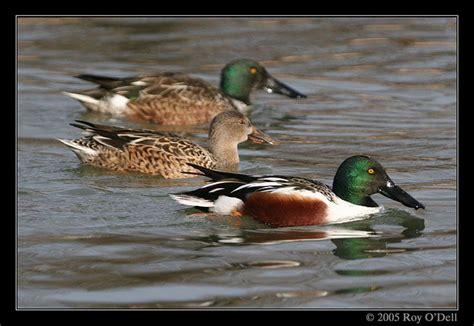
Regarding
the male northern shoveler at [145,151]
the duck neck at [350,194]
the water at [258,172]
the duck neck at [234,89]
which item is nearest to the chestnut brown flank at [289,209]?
the water at [258,172]

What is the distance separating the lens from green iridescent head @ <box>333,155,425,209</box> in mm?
9094

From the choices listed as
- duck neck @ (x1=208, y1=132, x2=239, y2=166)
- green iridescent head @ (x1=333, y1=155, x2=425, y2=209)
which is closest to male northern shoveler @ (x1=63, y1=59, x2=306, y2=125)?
duck neck @ (x1=208, y1=132, x2=239, y2=166)

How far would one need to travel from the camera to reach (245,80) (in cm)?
1438

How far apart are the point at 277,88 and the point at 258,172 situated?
3.58 meters

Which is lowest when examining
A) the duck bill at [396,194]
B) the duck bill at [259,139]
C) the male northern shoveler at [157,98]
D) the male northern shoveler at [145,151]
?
the duck bill at [396,194]

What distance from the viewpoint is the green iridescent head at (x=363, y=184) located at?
29.8ft

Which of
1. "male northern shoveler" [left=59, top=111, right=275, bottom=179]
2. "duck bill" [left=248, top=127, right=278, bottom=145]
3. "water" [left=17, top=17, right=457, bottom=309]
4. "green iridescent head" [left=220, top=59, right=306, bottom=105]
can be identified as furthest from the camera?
"green iridescent head" [left=220, top=59, right=306, bottom=105]

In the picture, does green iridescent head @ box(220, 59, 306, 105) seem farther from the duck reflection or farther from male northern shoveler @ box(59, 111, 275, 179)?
the duck reflection

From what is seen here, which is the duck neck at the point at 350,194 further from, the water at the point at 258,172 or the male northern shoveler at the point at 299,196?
the water at the point at 258,172

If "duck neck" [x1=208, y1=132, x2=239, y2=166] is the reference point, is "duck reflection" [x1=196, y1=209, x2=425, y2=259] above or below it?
below

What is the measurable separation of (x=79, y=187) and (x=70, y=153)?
60.8 inches

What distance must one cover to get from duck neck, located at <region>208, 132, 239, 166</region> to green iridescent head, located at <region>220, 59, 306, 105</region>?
10.5 feet

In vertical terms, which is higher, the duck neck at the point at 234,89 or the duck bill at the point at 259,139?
the duck neck at the point at 234,89

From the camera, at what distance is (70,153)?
1152 cm
